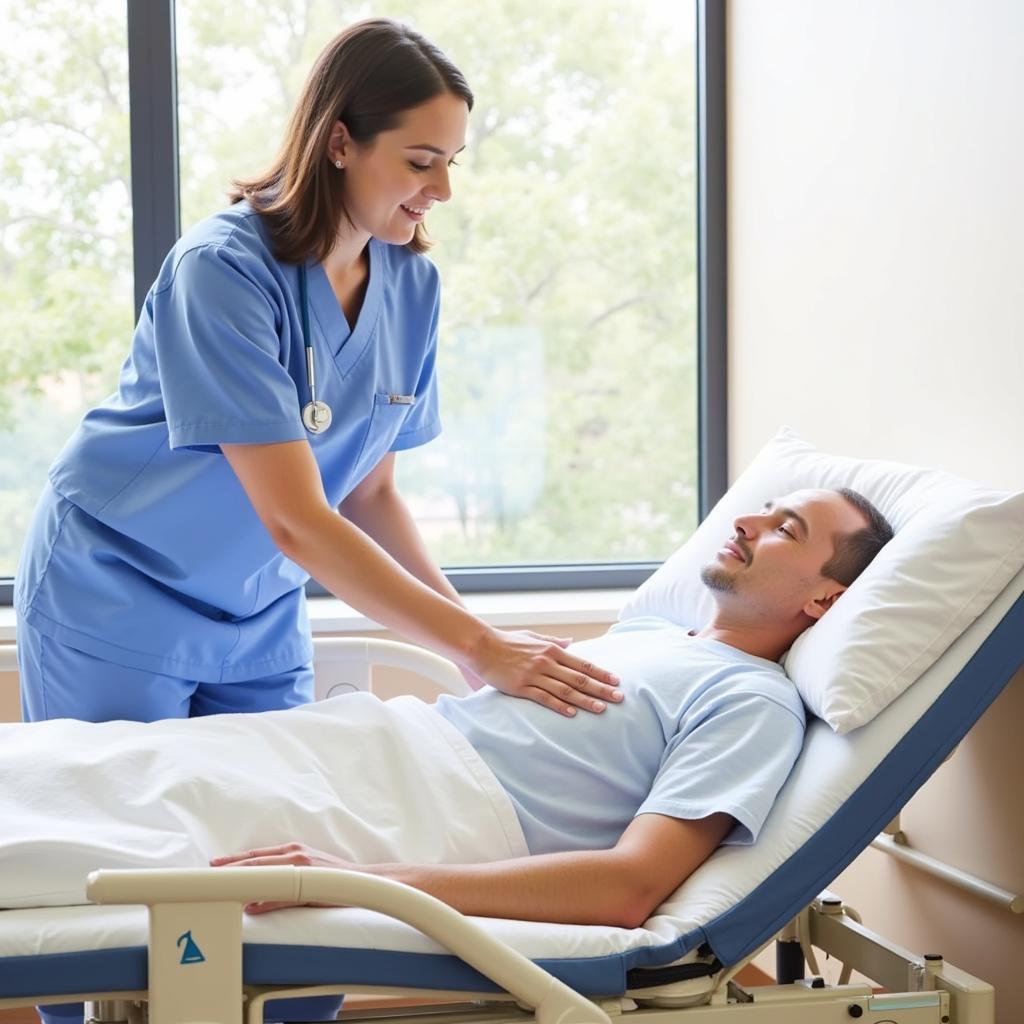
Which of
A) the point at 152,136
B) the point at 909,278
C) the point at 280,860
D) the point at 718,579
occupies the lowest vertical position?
the point at 280,860

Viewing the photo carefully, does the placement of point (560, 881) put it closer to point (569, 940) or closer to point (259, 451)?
point (569, 940)

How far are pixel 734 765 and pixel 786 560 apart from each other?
1.22 feet

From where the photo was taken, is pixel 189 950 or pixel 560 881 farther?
pixel 560 881

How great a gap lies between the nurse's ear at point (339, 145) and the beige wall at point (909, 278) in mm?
857

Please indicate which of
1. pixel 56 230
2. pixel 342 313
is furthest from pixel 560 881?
pixel 56 230

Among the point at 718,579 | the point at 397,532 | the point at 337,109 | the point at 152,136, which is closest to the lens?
the point at 337,109

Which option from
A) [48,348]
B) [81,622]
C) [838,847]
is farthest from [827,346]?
[48,348]

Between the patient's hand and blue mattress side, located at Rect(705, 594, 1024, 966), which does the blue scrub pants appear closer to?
the patient's hand

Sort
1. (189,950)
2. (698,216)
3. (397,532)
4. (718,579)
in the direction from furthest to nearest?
(698,216), (397,532), (718,579), (189,950)

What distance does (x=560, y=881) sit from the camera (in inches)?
52.8

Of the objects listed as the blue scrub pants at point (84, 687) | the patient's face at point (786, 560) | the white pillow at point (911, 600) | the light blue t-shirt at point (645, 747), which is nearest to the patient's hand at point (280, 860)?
the light blue t-shirt at point (645, 747)

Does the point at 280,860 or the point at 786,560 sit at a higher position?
the point at 786,560

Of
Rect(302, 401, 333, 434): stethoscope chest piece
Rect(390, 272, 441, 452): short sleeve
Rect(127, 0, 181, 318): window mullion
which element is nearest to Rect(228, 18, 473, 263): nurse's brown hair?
Rect(302, 401, 333, 434): stethoscope chest piece

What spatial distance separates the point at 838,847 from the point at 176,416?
2.92ft
